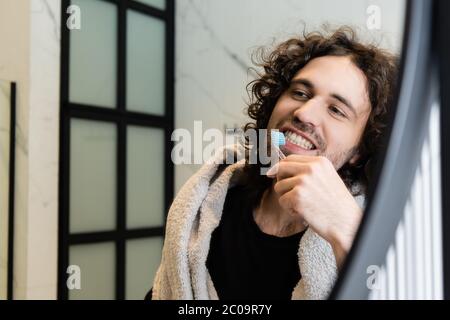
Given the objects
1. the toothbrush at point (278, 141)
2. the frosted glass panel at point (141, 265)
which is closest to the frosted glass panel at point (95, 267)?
the frosted glass panel at point (141, 265)

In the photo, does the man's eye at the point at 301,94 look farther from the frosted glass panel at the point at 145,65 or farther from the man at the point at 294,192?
the frosted glass panel at the point at 145,65

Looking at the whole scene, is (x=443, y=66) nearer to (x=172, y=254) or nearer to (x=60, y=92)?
(x=172, y=254)

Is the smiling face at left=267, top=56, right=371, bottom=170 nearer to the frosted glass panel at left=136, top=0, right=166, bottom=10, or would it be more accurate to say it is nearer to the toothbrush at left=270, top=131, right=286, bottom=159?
the toothbrush at left=270, top=131, right=286, bottom=159

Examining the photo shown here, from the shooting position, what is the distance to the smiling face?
21 centimetres

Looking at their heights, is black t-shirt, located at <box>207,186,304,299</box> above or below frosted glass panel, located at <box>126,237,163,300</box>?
above

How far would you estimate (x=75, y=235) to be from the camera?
399 millimetres

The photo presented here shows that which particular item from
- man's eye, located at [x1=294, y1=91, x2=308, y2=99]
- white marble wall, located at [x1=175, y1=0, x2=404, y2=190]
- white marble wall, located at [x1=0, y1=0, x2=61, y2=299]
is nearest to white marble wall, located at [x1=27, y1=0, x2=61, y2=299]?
white marble wall, located at [x1=0, y1=0, x2=61, y2=299]

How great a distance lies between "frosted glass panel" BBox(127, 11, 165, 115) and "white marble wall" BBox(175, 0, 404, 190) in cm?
2

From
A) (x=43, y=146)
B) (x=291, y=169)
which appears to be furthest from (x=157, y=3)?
(x=291, y=169)

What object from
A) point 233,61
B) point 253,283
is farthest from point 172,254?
point 233,61

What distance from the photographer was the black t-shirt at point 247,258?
220 millimetres

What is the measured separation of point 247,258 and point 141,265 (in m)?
0.21

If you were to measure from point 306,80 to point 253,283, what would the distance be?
0.11 metres

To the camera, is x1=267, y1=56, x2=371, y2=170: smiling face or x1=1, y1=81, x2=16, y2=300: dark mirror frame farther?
x1=1, y1=81, x2=16, y2=300: dark mirror frame
